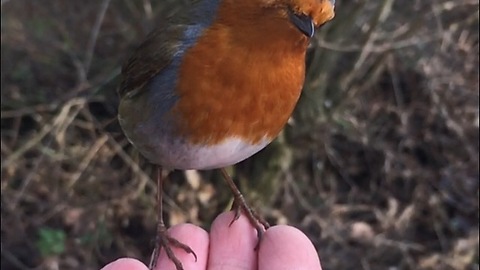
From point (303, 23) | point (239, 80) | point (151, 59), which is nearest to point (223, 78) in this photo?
point (239, 80)

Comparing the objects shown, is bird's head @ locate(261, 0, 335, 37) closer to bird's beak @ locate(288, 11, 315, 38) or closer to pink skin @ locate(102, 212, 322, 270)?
bird's beak @ locate(288, 11, 315, 38)

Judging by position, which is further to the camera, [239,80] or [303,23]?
[239,80]

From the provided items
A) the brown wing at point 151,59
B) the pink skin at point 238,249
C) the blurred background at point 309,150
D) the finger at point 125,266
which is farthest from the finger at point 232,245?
the blurred background at point 309,150

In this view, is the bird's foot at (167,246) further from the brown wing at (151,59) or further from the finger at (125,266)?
the brown wing at (151,59)

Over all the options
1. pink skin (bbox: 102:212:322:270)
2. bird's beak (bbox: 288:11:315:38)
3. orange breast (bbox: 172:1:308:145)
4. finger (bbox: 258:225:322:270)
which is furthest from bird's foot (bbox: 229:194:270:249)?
bird's beak (bbox: 288:11:315:38)

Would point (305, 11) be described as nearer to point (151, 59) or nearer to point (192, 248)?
point (151, 59)

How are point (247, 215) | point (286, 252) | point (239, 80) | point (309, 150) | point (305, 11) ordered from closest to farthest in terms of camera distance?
1. point (305, 11)
2. point (239, 80)
3. point (286, 252)
4. point (247, 215)
5. point (309, 150)

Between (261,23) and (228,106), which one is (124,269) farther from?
(261,23)
